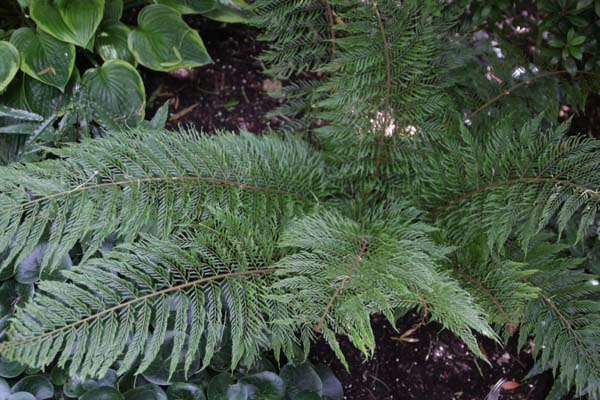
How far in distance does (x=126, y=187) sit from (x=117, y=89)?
78 centimetres

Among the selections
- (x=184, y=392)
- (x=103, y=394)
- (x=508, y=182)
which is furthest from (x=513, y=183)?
(x=103, y=394)

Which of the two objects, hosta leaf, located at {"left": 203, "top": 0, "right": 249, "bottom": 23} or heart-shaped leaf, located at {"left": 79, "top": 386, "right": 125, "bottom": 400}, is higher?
hosta leaf, located at {"left": 203, "top": 0, "right": 249, "bottom": 23}

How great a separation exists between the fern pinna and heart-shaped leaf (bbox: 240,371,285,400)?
0.15m

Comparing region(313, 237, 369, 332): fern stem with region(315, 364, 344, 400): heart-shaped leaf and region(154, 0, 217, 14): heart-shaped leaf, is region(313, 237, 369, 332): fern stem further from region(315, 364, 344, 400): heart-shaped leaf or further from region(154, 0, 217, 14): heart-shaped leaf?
region(154, 0, 217, 14): heart-shaped leaf

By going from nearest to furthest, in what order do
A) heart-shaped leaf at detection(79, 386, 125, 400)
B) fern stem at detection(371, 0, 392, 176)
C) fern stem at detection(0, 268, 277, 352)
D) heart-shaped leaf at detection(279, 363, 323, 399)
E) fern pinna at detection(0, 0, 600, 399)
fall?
1. fern stem at detection(0, 268, 277, 352)
2. fern pinna at detection(0, 0, 600, 399)
3. fern stem at detection(371, 0, 392, 176)
4. heart-shaped leaf at detection(79, 386, 125, 400)
5. heart-shaped leaf at detection(279, 363, 323, 399)

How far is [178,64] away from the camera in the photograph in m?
1.87

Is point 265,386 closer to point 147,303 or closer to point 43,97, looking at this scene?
point 147,303

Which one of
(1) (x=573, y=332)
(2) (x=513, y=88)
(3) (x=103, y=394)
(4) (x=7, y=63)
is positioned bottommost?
(3) (x=103, y=394)

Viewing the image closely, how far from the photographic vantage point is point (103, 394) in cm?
142

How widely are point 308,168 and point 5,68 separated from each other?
1074 mm

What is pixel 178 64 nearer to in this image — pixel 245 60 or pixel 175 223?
pixel 245 60

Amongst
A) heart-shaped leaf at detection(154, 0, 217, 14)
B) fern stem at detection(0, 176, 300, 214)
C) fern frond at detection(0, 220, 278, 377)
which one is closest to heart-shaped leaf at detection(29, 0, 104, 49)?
heart-shaped leaf at detection(154, 0, 217, 14)

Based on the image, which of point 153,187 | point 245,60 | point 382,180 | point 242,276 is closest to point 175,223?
point 153,187

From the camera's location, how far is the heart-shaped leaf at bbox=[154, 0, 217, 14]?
6.48ft
